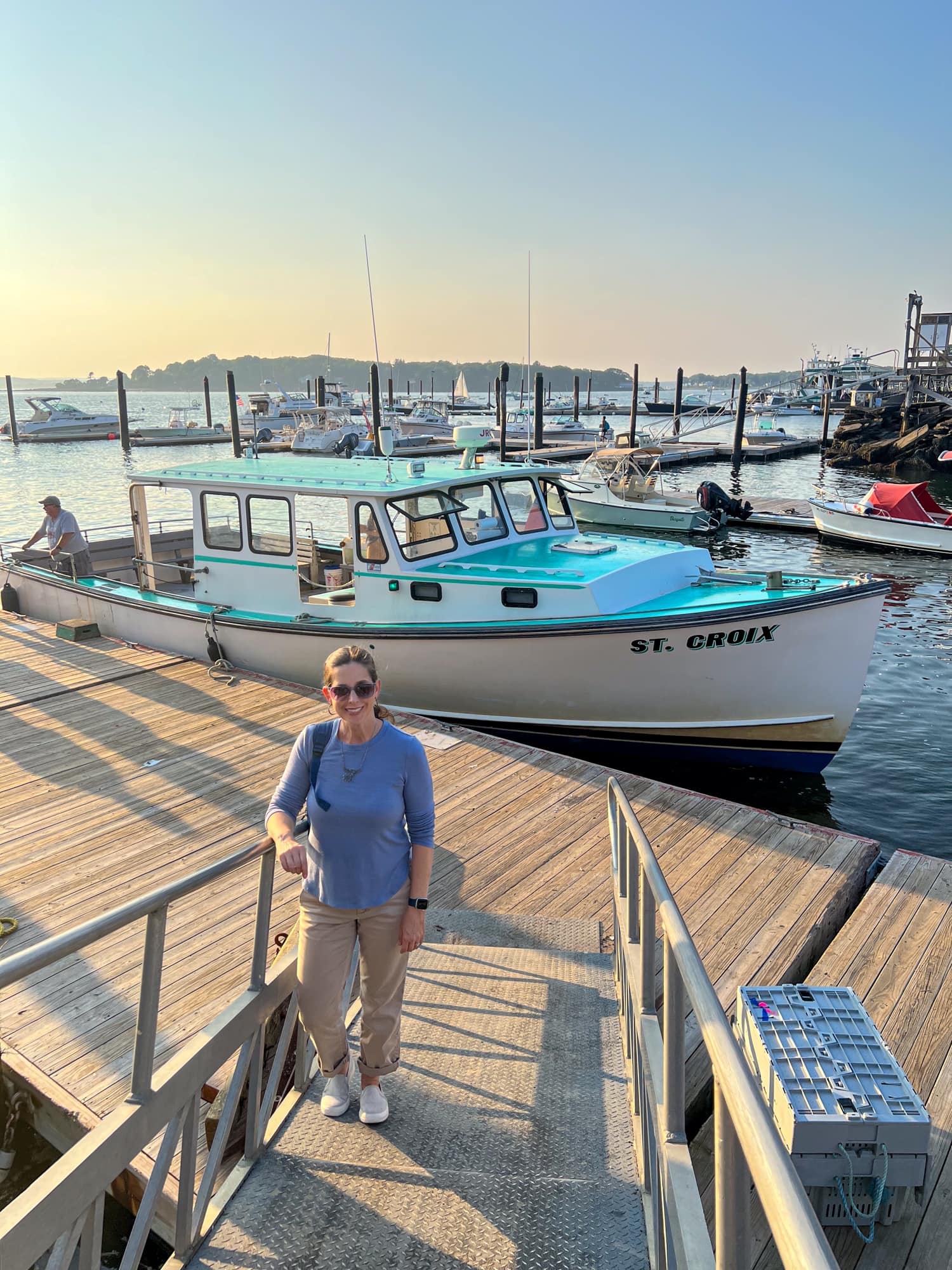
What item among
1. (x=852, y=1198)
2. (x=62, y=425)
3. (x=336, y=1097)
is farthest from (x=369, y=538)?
(x=62, y=425)

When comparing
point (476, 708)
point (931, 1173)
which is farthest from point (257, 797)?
point (931, 1173)

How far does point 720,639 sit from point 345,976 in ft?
18.9

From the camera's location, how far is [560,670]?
27.8ft

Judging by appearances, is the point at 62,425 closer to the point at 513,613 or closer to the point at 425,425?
the point at 425,425

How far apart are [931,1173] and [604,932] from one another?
206cm

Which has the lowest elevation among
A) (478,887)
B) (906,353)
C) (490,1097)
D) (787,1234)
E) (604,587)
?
(478,887)

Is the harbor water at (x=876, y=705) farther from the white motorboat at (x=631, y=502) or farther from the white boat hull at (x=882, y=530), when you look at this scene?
the white motorboat at (x=631, y=502)

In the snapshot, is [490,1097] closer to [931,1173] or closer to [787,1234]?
[931,1173]

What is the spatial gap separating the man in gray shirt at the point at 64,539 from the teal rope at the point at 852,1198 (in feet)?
37.1

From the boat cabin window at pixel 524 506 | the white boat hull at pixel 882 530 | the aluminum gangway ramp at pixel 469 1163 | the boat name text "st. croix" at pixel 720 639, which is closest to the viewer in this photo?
the aluminum gangway ramp at pixel 469 1163

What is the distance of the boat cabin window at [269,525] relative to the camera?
31.2 feet

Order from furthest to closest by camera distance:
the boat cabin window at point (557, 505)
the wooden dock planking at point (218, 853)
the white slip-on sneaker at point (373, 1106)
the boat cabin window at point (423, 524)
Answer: the boat cabin window at point (557, 505)
the boat cabin window at point (423, 524)
the wooden dock planking at point (218, 853)
the white slip-on sneaker at point (373, 1106)

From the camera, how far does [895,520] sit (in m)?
21.9

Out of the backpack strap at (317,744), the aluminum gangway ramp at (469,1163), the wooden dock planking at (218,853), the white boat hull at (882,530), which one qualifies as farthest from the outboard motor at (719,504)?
the backpack strap at (317,744)
